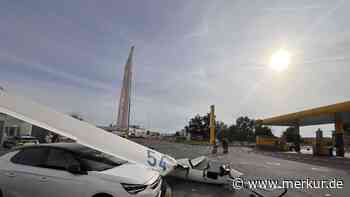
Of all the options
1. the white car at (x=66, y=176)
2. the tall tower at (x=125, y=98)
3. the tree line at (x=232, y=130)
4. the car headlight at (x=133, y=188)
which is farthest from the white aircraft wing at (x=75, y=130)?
the tree line at (x=232, y=130)

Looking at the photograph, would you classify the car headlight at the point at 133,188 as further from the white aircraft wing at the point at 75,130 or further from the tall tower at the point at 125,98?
the tall tower at the point at 125,98

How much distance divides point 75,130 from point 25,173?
128 centimetres

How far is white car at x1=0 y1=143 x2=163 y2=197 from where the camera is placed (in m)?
3.34

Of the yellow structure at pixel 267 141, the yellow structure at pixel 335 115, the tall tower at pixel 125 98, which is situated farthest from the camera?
the yellow structure at pixel 267 141

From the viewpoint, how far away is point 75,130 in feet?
15.3

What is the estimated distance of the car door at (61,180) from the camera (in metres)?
3.36

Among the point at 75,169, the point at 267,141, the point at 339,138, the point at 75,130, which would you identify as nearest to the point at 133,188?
the point at 75,169

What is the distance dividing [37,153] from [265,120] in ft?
101

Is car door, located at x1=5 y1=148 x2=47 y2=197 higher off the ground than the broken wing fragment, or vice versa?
car door, located at x1=5 y1=148 x2=47 y2=197

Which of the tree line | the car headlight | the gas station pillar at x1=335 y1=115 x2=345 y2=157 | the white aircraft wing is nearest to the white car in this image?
the car headlight

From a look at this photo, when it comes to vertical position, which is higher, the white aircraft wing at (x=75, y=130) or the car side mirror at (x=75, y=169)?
the white aircraft wing at (x=75, y=130)

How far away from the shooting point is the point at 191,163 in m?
6.62

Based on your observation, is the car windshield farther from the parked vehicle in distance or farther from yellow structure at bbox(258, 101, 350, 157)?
yellow structure at bbox(258, 101, 350, 157)

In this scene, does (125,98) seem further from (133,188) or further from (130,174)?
(133,188)
